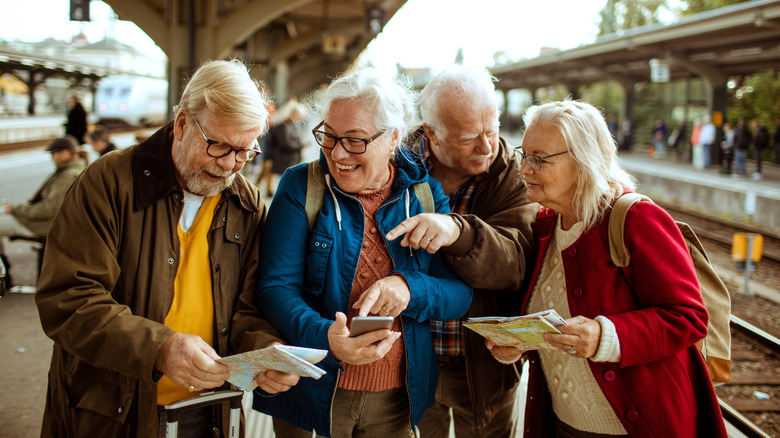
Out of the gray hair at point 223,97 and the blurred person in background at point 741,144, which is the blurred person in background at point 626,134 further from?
the gray hair at point 223,97

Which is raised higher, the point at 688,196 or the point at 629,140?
the point at 629,140

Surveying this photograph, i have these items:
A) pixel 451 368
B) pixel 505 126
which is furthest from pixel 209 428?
pixel 505 126

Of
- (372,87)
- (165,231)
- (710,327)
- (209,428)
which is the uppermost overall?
(372,87)

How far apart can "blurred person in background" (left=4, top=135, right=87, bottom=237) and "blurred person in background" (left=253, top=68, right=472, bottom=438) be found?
4.58 m

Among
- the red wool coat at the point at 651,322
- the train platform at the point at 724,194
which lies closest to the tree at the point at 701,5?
the train platform at the point at 724,194

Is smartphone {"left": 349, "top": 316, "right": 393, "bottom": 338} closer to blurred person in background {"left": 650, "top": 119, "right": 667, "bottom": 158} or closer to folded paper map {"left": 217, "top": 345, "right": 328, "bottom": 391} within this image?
folded paper map {"left": 217, "top": 345, "right": 328, "bottom": 391}

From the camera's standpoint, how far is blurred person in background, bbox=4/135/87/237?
231 inches

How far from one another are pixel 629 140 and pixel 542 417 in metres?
27.5

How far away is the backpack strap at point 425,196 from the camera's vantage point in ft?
7.22

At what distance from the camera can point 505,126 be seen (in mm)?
48375

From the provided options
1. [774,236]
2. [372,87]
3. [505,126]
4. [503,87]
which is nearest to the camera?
[372,87]

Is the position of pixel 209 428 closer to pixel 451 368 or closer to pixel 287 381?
pixel 287 381

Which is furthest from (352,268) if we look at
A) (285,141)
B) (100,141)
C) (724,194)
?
(724,194)

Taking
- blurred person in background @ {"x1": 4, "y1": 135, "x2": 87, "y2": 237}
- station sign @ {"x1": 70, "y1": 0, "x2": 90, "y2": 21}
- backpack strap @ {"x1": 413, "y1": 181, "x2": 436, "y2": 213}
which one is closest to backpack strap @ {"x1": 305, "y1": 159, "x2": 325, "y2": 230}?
backpack strap @ {"x1": 413, "y1": 181, "x2": 436, "y2": 213}
